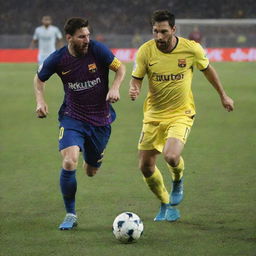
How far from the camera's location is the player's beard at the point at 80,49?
7809 millimetres

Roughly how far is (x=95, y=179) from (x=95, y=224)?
2644mm

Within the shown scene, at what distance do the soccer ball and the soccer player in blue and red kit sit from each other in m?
0.82

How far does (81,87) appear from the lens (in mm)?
8016

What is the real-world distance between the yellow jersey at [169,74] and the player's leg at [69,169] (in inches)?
34.9

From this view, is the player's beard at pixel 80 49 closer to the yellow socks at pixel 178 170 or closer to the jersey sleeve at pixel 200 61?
the jersey sleeve at pixel 200 61

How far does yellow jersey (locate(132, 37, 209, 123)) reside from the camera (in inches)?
320

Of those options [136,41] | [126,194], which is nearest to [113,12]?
[136,41]

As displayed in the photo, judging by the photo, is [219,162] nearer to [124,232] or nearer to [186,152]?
[186,152]

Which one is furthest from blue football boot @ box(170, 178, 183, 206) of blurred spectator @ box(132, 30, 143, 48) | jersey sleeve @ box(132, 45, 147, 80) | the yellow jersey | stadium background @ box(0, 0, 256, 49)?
stadium background @ box(0, 0, 256, 49)

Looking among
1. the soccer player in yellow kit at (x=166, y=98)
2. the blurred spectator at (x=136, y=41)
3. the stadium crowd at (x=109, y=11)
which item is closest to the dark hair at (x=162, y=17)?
the soccer player in yellow kit at (x=166, y=98)

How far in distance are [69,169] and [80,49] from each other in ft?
3.89

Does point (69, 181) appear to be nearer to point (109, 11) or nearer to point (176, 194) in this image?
point (176, 194)

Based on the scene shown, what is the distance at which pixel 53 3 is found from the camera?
47.5 m

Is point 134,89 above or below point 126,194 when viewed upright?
above
